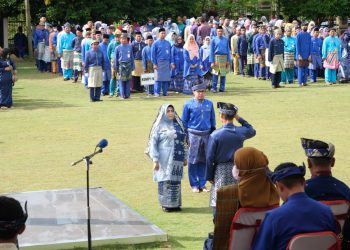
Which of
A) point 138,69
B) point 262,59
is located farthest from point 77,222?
Answer: point 262,59

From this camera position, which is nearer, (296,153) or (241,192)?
(241,192)

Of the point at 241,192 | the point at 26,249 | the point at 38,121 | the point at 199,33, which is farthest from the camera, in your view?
the point at 199,33

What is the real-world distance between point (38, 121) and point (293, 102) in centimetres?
690

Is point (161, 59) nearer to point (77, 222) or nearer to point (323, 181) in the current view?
point (77, 222)

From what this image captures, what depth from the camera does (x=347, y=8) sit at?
43.7 metres

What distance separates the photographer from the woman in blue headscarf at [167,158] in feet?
38.2

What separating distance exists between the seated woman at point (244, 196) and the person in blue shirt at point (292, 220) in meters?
0.94

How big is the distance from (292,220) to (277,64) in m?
20.5

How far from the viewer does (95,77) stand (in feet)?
75.9

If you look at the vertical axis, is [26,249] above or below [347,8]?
below

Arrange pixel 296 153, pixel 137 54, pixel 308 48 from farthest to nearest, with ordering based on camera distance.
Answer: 1. pixel 308 48
2. pixel 137 54
3. pixel 296 153

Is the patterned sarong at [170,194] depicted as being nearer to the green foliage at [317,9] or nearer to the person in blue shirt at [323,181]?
the person in blue shirt at [323,181]

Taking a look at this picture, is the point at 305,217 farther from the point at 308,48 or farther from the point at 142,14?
the point at 142,14

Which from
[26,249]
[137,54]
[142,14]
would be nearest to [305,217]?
[26,249]
